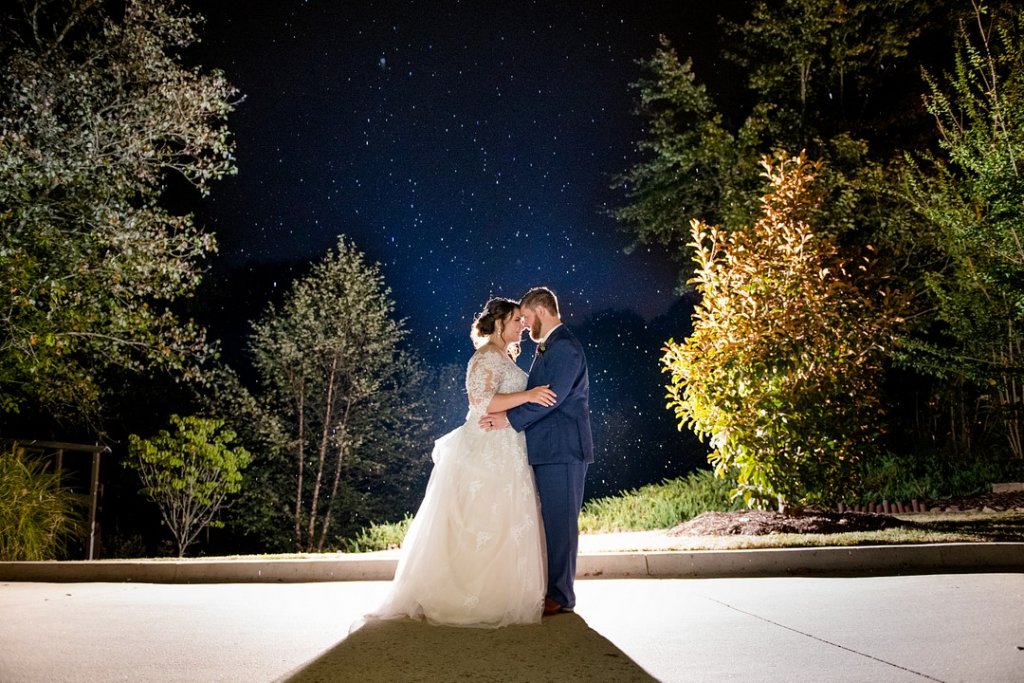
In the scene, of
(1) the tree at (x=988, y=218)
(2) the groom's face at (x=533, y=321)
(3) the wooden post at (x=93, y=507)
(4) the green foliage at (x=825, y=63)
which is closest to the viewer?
(2) the groom's face at (x=533, y=321)

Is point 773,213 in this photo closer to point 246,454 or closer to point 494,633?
point 494,633

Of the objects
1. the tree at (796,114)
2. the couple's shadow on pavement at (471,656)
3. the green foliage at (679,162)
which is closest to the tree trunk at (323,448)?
the green foliage at (679,162)

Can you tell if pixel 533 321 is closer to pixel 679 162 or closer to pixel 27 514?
pixel 27 514

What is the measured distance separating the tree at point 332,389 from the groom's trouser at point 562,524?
55.8ft

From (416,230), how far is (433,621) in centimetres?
2391

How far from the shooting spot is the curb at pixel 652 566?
7738mm

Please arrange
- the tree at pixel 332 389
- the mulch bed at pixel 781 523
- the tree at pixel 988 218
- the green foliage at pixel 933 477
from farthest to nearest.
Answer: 1. the tree at pixel 332 389
2. the green foliage at pixel 933 477
3. the tree at pixel 988 218
4. the mulch bed at pixel 781 523

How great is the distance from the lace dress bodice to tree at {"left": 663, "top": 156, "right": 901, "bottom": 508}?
16.7 ft

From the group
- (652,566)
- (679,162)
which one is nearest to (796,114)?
(679,162)

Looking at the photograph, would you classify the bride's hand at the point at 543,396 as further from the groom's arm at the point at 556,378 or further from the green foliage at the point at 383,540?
the green foliage at the point at 383,540

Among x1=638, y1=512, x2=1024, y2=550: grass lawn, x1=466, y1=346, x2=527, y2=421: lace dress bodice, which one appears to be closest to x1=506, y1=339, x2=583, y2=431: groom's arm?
x1=466, y1=346, x2=527, y2=421: lace dress bodice

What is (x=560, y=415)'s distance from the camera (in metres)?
5.77

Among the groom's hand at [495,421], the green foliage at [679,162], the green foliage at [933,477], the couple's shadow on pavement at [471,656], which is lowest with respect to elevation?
the couple's shadow on pavement at [471,656]

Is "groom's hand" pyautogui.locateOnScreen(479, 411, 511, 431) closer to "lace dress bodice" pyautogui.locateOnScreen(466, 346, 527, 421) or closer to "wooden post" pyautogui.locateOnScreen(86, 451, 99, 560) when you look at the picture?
"lace dress bodice" pyautogui.locateOnScreen(466, 346, 527, 421)
